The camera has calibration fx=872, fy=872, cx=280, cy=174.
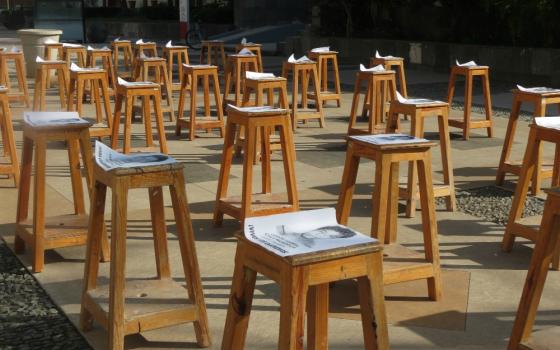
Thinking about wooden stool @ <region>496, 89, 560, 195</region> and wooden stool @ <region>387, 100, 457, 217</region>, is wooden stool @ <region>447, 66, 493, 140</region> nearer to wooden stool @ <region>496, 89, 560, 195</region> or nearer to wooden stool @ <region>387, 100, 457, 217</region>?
wooden stool @ <region>496, 89, 560, 195</region>

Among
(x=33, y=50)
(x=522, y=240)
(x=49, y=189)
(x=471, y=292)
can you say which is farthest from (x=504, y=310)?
(x=33, y=50)

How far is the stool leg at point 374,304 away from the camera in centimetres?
312

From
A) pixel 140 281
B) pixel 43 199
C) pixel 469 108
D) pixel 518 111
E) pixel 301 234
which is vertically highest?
pixel 301 234

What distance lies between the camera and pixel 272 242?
3072 mm

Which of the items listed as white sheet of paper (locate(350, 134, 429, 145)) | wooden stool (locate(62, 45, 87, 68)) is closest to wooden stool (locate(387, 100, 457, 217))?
white sheet of paper (locate(350, 134, 429, 145))

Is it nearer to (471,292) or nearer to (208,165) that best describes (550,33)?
(208,165)

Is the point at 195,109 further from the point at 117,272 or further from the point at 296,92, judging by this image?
the point at 117,272

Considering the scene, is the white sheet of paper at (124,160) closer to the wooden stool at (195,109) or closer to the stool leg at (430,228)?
the stool leg at (430,228)

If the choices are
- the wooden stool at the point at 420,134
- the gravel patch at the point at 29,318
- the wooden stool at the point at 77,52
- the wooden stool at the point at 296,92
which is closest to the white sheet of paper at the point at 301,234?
the gravel patch at the point at 29,318

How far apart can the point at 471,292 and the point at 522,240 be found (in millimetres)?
1199

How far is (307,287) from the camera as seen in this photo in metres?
2.96

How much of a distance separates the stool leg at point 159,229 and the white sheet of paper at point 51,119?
1308 millimetres

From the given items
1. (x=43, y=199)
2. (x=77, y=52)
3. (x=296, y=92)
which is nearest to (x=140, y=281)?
(x=43, y=199)

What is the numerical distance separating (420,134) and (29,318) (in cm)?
340
